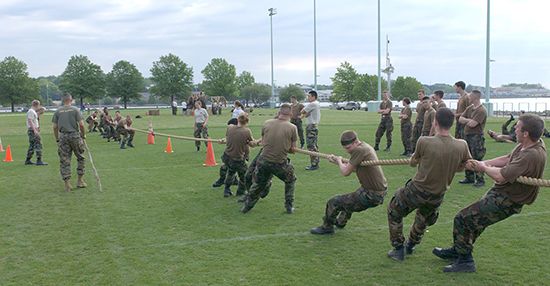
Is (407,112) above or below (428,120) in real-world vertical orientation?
above

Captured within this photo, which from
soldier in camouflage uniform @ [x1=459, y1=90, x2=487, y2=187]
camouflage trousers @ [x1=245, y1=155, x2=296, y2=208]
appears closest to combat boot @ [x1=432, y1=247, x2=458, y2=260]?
camouflage trousers @ [x1=245, y1=155, x2=296, y2=208]

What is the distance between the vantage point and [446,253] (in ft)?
20.6

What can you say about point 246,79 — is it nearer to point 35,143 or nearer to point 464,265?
point 35,143

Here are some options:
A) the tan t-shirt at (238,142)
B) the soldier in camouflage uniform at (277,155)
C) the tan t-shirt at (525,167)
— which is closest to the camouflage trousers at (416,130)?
the tan t-shirt at (238,142)

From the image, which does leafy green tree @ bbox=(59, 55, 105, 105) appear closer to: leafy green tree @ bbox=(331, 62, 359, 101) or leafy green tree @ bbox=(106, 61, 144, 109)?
leafy green tree @ bbox=(106, 61, 144, 109)

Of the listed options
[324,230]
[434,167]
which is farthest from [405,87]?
[434,167]

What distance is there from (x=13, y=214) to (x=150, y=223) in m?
2.89

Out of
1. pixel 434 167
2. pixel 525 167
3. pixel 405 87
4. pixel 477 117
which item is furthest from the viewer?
→ pixel 405 87

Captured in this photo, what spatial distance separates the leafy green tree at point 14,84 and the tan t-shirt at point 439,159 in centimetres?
9856

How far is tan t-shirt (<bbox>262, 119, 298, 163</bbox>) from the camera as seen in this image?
8.59 meters

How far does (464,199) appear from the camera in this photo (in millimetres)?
9797

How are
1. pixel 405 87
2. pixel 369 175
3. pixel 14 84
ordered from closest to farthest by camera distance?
pixel 369 175, pixel 14 84, pixel 405 87

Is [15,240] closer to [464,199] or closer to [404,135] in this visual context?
[464,199]

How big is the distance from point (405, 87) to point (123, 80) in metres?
56.4
